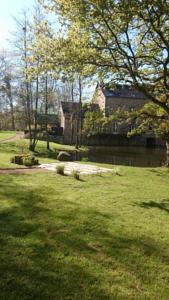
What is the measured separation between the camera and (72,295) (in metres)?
4.29

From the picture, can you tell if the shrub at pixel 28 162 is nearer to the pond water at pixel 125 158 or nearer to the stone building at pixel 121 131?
the pond water at pixel 125 158

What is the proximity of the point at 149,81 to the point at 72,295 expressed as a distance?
9425mm

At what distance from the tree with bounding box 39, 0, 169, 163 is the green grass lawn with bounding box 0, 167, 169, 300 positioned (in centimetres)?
371

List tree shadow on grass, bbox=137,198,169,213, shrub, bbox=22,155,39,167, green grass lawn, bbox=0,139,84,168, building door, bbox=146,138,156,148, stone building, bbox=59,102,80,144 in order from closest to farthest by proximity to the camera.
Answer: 1. tree shadow on grass, bbox=137,198,169,213
2. shrub, bbox=22,155,39,167
3. green grass lawn, bbox=0,139,84,168
4. stone building, bbox=59,102,80,144
5. building door, bbox=146,138,156,148

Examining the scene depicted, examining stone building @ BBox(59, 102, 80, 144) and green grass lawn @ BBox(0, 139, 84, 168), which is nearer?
green grass lawn @ BBox(0, 139, 84, 168)

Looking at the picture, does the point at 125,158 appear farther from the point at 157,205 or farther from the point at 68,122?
the point at 68,122

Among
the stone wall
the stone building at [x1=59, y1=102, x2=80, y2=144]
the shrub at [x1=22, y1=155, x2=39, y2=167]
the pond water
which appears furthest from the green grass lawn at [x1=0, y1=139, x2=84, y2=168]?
the stone wall

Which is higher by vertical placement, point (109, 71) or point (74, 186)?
point (109, 71)

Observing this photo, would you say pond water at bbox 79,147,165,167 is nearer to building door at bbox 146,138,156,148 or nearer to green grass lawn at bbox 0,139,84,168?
green grass lawn at bbox 0,139,84,168

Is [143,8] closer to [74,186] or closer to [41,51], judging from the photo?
[41,51]

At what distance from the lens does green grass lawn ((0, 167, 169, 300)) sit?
4496mm

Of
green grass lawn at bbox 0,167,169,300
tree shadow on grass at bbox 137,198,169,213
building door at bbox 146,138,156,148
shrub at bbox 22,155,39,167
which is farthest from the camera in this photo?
building door at bbox 146,138,156,148

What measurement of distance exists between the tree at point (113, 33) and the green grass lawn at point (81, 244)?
3711 millimetres

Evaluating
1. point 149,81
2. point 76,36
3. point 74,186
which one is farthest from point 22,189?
point 149,81
